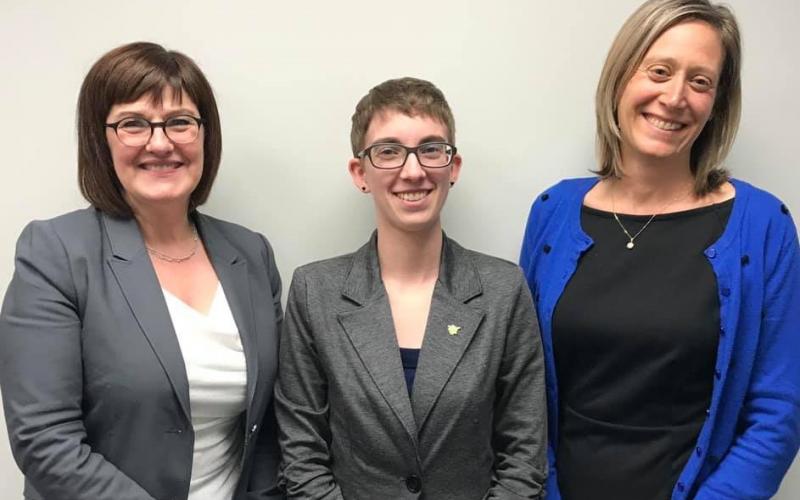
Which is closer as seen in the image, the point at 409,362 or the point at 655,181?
the point at 409,362

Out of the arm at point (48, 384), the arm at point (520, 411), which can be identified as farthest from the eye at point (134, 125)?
the arm at point (520, 411)

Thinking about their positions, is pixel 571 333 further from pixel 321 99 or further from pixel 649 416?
pixel 321 99

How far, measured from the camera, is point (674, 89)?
4.38ft

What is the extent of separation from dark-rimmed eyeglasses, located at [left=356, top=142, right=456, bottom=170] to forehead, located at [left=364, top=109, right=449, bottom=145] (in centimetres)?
1

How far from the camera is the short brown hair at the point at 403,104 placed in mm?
1358

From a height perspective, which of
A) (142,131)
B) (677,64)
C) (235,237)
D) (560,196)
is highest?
(677,64)

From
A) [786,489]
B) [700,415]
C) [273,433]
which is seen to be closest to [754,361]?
[700,415]

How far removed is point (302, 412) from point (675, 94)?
40.9 inches

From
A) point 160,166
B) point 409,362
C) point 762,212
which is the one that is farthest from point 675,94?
point 160,166

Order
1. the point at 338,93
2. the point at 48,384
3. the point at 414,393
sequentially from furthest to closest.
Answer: the point at 338,93
the point at 414,393
the point at 48,384

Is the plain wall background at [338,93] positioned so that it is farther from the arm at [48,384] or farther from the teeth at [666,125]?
the arm at [48,384]

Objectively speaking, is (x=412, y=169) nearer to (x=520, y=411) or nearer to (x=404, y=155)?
(x=404, y=155)

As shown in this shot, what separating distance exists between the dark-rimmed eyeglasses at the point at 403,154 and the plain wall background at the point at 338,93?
370 mm

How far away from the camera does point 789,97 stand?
1717 mm
